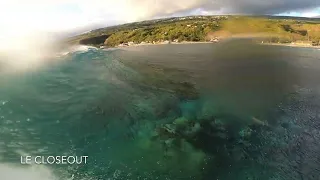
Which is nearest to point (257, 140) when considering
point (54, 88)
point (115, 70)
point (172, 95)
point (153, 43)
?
point (172, 95)

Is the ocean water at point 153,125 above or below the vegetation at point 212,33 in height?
below

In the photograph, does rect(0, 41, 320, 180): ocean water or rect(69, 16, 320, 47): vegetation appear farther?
rect(69, 16, 320, 47): vegetation

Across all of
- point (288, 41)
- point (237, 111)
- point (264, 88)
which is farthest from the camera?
point (288, 41)

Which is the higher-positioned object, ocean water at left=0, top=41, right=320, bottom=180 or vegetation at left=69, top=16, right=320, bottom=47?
vegetation at left=69, top=16, right=320, bottom=47

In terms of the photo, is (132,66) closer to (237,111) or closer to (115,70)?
(115,70)

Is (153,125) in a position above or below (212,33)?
below

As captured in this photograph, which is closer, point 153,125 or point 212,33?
point 153,125

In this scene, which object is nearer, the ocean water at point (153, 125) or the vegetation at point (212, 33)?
the ocean water at point (153, 125)

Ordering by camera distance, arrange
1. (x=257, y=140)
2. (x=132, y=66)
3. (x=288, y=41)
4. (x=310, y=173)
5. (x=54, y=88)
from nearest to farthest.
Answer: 1. (x=310, y=173)
2. (x=257, y=140)
3. (x=54, y=88)
4. (x=132, y=66)
5. (x=288, y=41)
